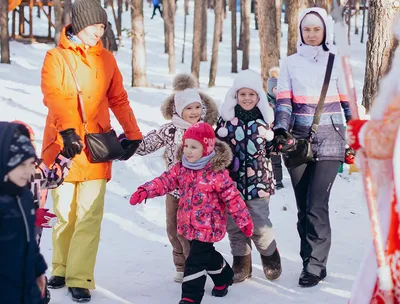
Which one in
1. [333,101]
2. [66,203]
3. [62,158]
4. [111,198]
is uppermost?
[333,101]

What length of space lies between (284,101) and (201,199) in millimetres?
1062

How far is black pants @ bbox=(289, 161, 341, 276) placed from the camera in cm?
575

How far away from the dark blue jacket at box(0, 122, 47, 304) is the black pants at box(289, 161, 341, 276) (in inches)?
111

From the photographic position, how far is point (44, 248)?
6781 mm

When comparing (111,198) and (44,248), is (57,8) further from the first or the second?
(44,248)

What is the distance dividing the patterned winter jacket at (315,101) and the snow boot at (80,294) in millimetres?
1893

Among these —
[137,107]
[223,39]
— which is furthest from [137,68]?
[223,39]

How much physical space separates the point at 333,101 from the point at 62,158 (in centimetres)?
210

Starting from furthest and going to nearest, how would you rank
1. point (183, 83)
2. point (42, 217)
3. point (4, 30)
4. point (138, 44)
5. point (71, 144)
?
1. point (4, 30)
2. point (138, 44)
3. point (183, 83)
4. point (71, 144)
5. point (42, 217)

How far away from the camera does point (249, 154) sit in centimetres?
571

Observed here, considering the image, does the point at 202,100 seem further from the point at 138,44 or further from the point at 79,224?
the point at 138,44

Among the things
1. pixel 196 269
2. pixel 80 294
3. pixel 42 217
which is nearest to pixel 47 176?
pixel 42 217

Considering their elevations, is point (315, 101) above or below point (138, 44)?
above

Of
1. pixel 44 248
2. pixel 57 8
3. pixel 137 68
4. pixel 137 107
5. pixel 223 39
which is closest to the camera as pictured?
pixel 44 248
